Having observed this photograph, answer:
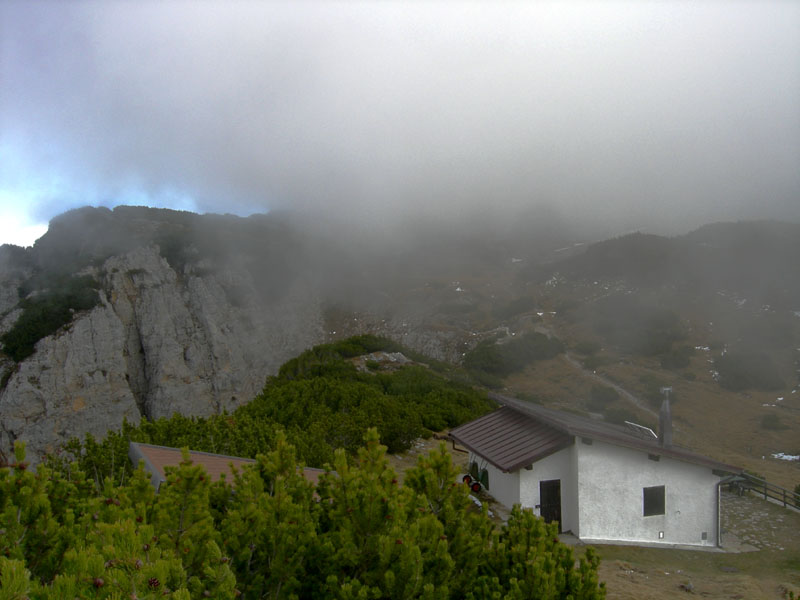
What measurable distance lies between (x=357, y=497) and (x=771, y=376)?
34294 mm

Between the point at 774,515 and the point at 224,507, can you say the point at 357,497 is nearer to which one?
the point at 224,507

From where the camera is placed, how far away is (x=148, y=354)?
3494 cm

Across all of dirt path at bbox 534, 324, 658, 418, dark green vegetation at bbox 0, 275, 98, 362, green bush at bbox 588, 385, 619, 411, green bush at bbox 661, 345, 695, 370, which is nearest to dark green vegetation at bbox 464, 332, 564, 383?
dirt path at bbox 534, 324, 658, 418

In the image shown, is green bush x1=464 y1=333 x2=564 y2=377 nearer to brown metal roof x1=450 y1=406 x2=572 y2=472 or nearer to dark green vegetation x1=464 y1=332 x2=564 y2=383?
dark green vegetation x1=464 y1=332 x2=564 y2=383

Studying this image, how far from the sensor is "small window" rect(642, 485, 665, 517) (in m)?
11.2

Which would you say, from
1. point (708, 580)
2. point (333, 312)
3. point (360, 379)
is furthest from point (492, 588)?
point (333, 312)

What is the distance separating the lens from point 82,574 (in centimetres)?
229

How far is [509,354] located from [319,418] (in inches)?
966

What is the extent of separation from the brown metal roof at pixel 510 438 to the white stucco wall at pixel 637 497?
69cm

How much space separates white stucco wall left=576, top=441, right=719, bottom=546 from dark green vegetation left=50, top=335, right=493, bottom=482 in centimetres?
563

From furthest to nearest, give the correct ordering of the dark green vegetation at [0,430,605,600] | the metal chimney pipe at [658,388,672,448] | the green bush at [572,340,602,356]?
the green bush at [572,340,602,356] < the metal chimney pipe at [658,388,672,448] < the dark green vegetation at [0,430,605,600]

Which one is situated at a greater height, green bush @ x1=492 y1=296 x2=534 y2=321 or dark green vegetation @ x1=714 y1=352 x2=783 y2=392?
green bush @ x1=492 y1=296 x2=534 y2=321

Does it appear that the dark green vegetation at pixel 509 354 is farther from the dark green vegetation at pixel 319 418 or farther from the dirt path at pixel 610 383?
the dark green vegetation at pixel 319 418

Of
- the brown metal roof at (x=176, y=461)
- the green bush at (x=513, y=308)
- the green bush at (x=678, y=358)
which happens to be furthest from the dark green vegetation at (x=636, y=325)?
the brown metal roof at (x=176, y=461)
